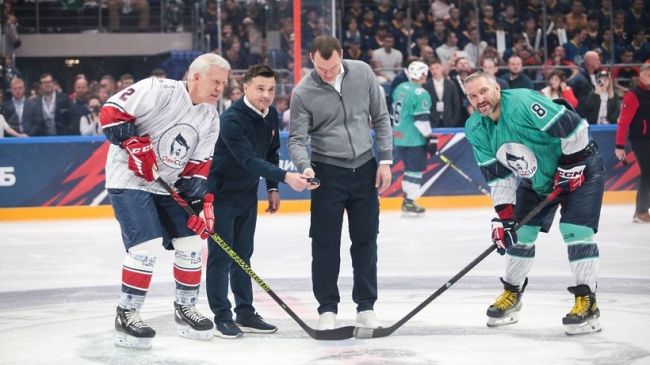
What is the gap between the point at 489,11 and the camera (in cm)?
1554

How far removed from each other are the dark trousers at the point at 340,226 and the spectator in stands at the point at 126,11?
34.7 ft

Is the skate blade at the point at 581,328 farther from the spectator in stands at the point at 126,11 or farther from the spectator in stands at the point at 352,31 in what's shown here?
the spectator in stands at the point at 126,11

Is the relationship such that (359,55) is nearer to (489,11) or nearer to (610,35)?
(489,11)

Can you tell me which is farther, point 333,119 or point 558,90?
point 558,90

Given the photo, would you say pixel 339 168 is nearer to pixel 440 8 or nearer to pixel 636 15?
pixel 440 8

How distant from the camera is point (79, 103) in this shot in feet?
40.7

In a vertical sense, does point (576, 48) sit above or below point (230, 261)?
above

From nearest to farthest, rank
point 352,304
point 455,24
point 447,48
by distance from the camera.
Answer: point 352,304 → point 447,48 → point 455,24

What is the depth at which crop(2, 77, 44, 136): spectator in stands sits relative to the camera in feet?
39.5

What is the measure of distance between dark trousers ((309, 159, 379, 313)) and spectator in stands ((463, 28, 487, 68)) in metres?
9.02

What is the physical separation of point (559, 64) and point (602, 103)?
1.88 m

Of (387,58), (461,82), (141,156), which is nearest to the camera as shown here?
(141,156)

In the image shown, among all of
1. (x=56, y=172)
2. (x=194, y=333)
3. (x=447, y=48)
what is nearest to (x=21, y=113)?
(x=56, y=172)

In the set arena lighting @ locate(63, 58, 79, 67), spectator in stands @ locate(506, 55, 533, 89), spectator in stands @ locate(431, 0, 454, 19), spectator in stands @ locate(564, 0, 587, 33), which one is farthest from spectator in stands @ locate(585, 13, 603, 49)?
arena lighting @ locate(63, 58, 79, 67)
